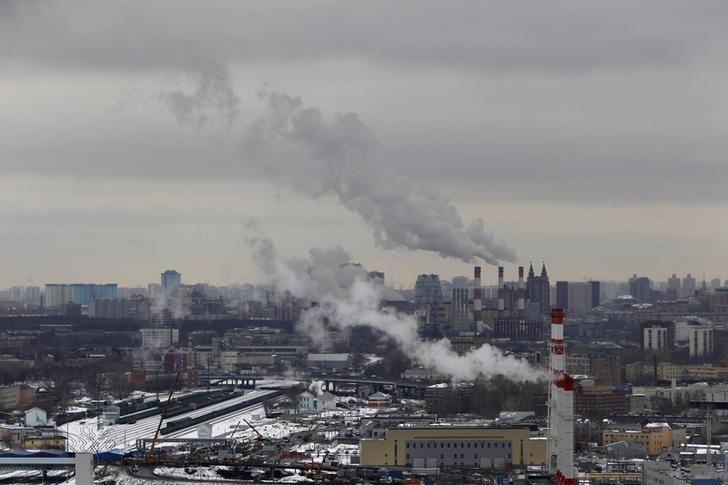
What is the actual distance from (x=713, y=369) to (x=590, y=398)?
11.7m

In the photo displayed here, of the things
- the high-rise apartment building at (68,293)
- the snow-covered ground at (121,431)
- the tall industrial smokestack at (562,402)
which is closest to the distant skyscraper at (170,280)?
the high-rise apartment building at (68,293)

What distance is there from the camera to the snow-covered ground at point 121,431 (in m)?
42.6

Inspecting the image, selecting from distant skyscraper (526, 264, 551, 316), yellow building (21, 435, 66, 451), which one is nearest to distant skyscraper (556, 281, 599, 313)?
distant skyscraper (526, 264, 551, 316)

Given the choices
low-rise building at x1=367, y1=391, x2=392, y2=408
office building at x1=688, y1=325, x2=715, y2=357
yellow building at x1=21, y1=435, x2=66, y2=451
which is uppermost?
office building at x1=688, y1=325, x2=715, y2=357

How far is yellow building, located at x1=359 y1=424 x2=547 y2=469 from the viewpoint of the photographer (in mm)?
38562

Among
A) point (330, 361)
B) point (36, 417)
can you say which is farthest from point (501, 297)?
point (36, 417)

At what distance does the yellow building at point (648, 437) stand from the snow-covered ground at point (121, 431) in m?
9.71

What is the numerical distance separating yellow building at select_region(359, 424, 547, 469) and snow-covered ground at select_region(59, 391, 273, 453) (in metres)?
6.11

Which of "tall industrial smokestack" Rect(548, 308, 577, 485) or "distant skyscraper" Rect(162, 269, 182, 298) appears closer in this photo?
"tall industrial smokestack" Rect(548, 308, 577, 485)

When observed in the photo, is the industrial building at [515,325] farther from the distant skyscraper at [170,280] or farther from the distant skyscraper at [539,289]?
the distant skyscraper at [170,280]

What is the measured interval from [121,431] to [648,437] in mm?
13096

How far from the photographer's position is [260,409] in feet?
181

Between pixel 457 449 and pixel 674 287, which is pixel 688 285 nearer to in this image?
pixel 674 287

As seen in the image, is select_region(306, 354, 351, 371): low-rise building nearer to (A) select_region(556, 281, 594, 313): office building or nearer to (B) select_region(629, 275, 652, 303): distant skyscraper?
(A) select_region(556, 281, 594, 313): office building
